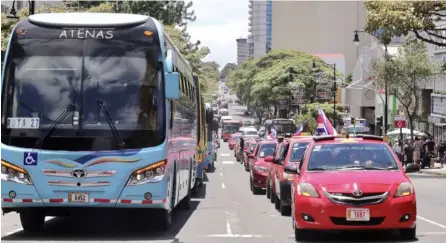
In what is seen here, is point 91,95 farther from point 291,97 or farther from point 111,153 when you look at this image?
point 291,97

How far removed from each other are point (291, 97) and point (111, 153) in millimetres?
80511

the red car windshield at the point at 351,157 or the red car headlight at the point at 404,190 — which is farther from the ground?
the red car windshield at the point at 351,157

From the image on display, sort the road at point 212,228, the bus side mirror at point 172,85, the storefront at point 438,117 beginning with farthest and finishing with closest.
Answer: the storefront at point 438,117
the road at point 212,228
the bus side mirror at point 172,85

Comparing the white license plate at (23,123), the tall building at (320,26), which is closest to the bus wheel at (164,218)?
the white license plate at (23,123)

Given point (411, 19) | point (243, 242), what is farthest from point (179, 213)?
point (411, 19)

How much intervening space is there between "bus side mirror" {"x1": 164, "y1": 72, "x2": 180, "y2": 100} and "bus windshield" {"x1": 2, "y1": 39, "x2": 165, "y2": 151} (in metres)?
0.27

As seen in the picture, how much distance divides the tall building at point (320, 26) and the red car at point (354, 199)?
127 meters

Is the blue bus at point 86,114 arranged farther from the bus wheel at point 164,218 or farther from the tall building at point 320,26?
the tall building at point 320,26

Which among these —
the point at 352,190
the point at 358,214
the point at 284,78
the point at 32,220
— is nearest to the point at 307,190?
the point at 352,190

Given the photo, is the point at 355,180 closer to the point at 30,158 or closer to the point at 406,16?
the point at 30,158

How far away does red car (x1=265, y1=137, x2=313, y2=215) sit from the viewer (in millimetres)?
18016

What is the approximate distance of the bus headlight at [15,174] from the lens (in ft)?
42.4

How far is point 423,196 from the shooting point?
24.8m

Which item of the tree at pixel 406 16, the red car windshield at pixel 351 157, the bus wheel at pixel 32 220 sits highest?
the tree at pixel 406 16
